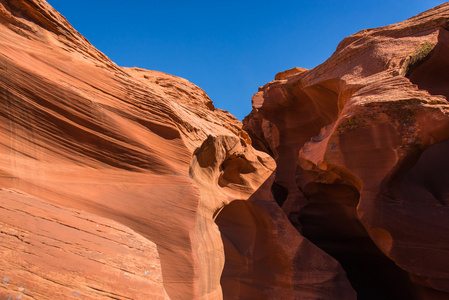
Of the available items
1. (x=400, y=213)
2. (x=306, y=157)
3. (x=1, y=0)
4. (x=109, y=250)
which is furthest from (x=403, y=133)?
(x=1, y=0)

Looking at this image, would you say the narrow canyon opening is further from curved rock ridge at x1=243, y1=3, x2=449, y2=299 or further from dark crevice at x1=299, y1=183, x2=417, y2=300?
dark crevice at x1=299, y1=183, x2=417, y2=300

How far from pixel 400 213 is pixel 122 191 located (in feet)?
17.6

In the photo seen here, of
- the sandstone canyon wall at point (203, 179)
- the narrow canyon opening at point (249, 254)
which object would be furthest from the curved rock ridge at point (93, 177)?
the narrow canyon opening at point (249, 254)

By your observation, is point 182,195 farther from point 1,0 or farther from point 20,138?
point 1,0

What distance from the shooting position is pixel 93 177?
379 centimetres

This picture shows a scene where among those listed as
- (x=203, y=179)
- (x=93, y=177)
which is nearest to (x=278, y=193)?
(x=203, y=179)

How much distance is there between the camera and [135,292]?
7.07 feet

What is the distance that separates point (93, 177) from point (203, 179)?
2273mm

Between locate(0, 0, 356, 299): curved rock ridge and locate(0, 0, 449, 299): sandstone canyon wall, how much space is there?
0.06ft

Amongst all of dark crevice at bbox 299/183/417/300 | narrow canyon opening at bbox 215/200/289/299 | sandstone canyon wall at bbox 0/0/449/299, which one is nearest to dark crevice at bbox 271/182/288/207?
sandstone canyon wall at bbox 0/0/449/299

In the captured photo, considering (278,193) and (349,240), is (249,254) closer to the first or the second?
(349,240)

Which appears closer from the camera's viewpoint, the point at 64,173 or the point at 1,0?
the point at 64,173

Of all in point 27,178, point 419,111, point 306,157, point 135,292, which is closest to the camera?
point 135,292

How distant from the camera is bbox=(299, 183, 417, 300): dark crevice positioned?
894 centimetres
